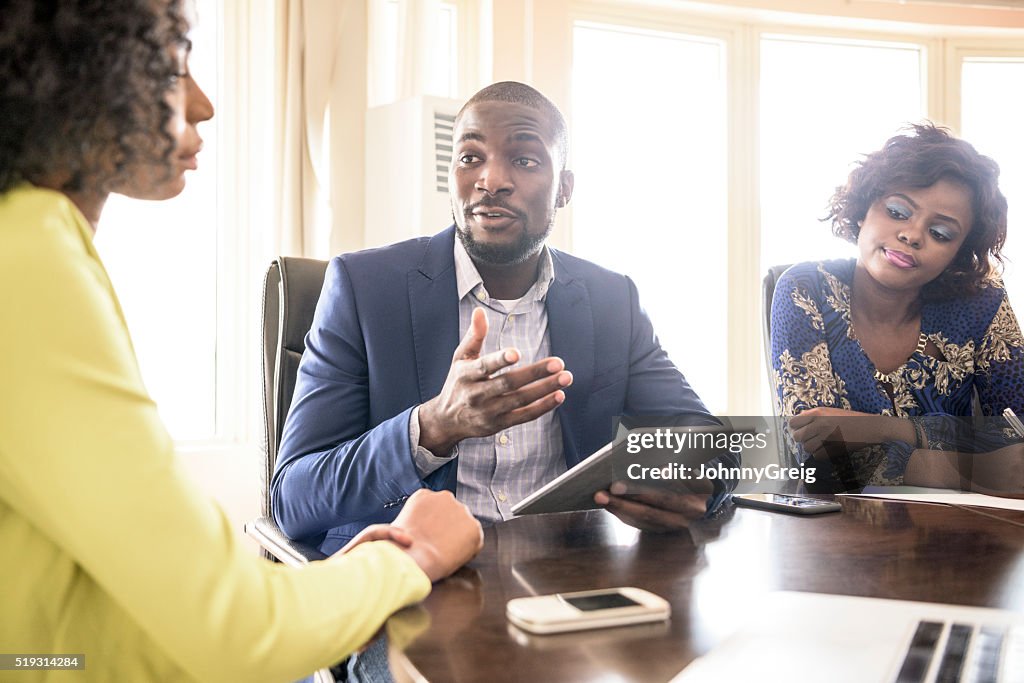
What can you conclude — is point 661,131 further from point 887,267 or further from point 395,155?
point 887,267

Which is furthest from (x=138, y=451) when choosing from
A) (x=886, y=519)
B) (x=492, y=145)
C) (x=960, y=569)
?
(x=492, y=145)

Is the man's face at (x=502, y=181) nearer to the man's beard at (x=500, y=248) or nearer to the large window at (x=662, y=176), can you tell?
the man's beard at (x=500, y=248)

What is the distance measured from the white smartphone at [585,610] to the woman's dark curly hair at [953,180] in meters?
1.85

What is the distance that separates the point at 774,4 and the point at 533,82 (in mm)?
1594

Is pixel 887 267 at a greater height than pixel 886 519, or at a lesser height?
greater

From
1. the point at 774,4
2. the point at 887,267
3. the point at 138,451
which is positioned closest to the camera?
the point at 138,451

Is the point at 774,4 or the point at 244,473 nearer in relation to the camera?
the point at 244,473

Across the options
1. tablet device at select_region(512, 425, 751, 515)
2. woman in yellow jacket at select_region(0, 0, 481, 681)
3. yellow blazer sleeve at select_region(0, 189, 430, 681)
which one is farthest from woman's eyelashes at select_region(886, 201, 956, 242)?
yellow blazer sleeve at select_region(0, 189, 430, 681)

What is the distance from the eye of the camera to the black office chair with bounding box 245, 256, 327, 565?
1771mm

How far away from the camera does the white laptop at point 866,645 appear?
0.65m

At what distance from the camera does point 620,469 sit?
118cm

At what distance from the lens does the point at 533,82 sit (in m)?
4.13

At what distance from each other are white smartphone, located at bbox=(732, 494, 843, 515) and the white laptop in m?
0.54

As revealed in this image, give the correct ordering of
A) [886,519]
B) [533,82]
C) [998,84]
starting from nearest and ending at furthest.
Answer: [886,519] < [533,82] < [998,84]
